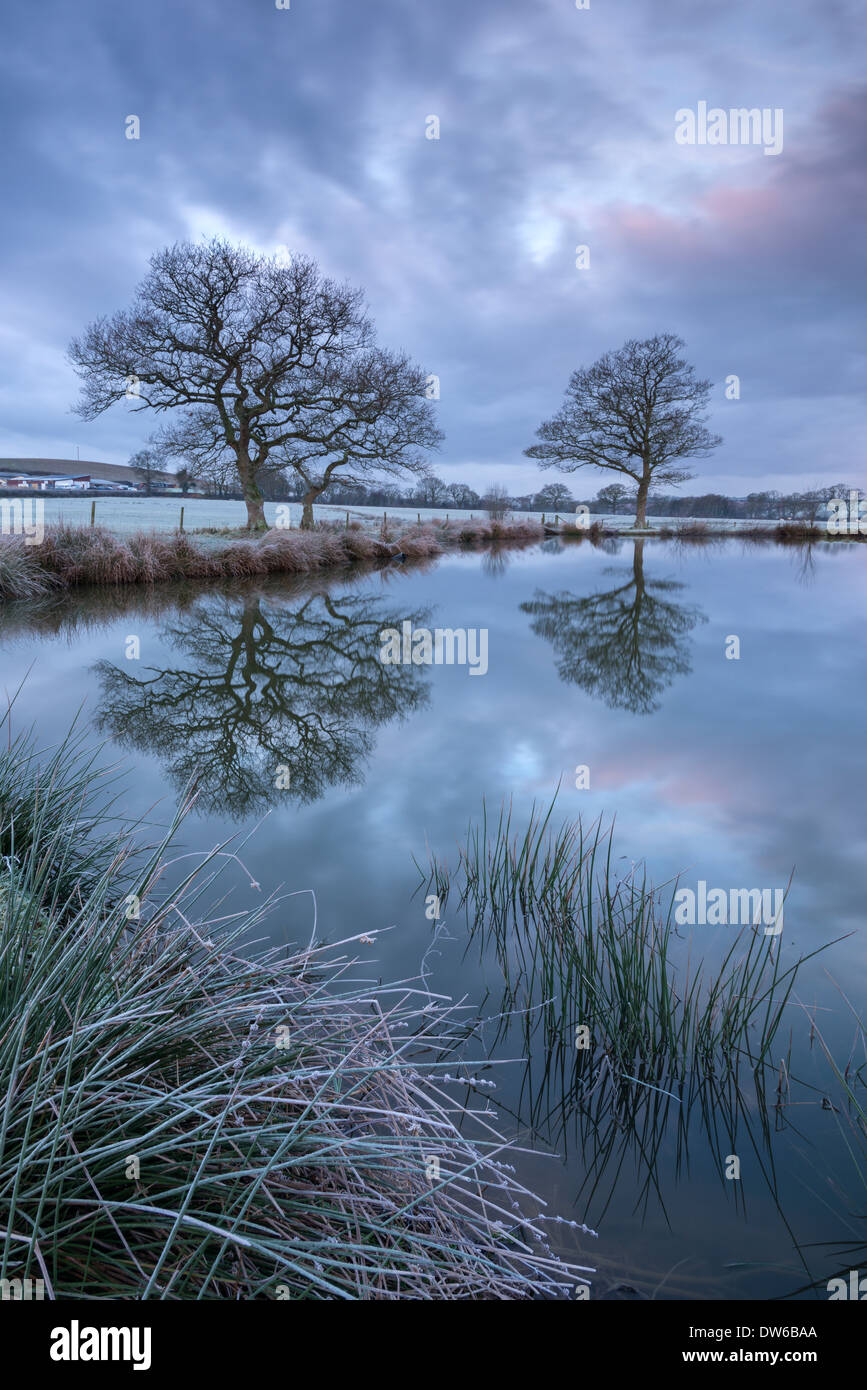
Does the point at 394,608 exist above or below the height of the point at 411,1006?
above

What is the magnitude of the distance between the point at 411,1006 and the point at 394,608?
12956mm

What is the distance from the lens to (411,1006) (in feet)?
9.56

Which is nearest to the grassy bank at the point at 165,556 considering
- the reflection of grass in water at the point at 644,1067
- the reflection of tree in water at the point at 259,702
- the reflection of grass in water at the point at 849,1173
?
the reflection of tree in water at the point at 259,702

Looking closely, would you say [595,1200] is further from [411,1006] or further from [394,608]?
[394,608]

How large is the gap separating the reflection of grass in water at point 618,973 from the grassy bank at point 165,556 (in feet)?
41.3

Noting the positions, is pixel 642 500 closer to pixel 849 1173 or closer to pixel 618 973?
pixel 618 973

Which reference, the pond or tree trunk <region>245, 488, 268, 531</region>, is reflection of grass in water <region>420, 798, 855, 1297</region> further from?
tree trunk <region>245, 488, 268, 531</region>

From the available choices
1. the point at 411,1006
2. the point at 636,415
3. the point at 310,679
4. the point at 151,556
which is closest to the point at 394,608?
the point at 151,556

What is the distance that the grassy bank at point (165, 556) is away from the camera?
1405 centimetres

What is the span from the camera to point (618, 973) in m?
2.92

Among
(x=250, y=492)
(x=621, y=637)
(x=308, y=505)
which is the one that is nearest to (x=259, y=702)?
(x=621, y=637)

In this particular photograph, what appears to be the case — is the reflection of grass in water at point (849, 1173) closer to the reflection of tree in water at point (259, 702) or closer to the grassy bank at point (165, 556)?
the reflection of tree in water at point (259, 702)

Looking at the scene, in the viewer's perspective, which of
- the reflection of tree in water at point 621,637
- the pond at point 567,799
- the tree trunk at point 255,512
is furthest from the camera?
the tree trunk at point 255,512
